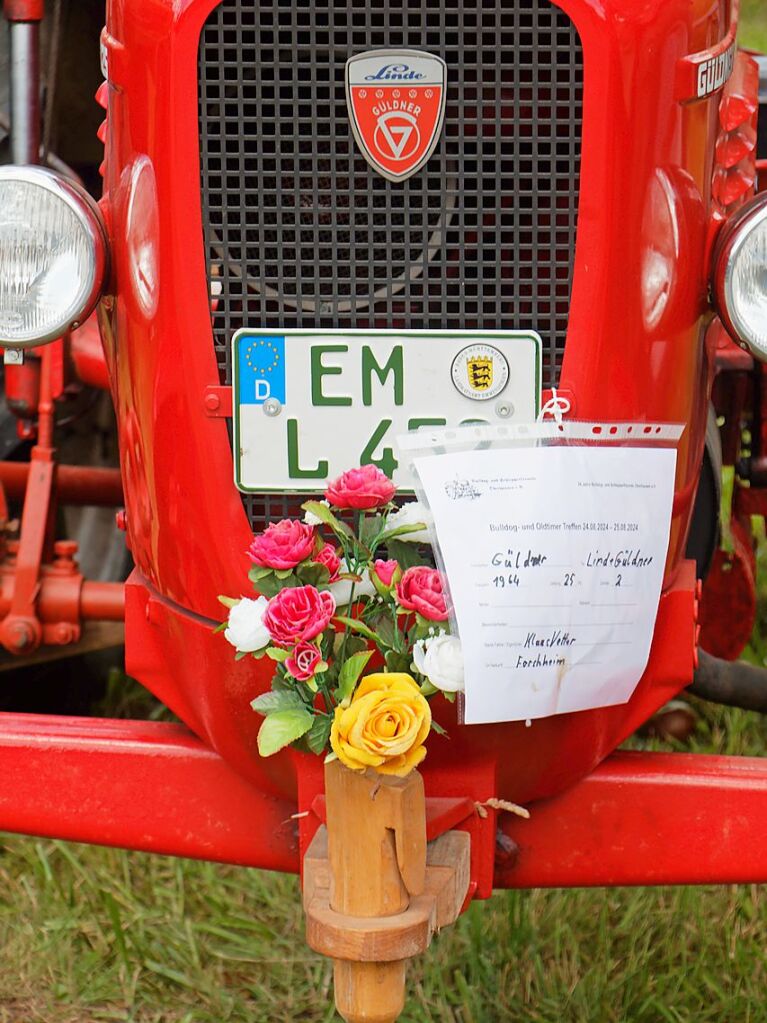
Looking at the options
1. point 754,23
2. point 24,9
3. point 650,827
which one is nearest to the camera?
point 650,827

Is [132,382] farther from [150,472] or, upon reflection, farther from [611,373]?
[611,373]

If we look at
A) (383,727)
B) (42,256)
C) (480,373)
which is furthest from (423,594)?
(42,256)

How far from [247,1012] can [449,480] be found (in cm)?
108

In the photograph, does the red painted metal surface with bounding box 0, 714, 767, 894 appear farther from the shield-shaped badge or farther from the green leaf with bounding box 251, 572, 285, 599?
the shield-shaped badge

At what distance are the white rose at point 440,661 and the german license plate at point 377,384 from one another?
19 cm

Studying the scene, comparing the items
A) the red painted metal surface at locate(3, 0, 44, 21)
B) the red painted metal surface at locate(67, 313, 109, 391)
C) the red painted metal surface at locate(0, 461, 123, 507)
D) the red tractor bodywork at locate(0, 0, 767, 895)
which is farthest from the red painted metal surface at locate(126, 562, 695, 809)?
the red painted metal surface at locate(3, 0, 44, 21)

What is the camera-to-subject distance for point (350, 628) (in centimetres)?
152

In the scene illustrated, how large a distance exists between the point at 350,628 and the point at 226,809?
15.8 inches

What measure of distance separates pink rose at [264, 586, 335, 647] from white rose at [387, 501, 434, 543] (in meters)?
0.13

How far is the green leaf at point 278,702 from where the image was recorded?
151 cm

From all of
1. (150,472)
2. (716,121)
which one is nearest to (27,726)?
(150,472)

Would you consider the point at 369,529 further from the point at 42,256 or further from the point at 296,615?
the point at 42,256

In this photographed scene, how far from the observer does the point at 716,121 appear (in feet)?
5.48

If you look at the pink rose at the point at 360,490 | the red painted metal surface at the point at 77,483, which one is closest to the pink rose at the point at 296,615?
the pink rose at the point at 360,490
